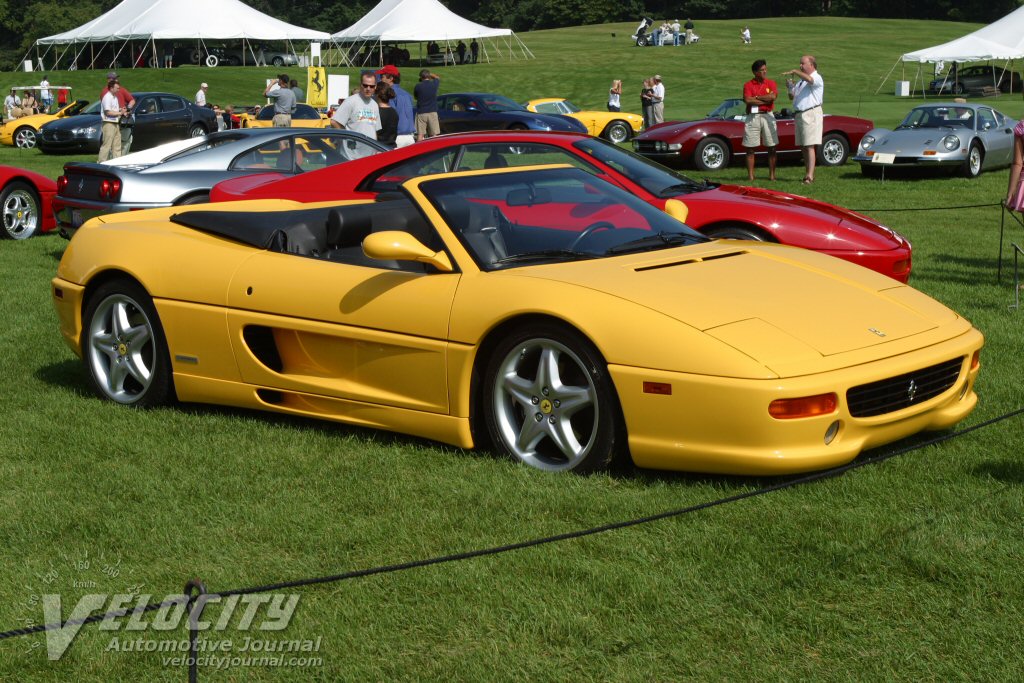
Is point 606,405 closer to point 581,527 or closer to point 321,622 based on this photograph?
point 581,527

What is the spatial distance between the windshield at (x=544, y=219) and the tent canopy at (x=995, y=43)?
33274 mm

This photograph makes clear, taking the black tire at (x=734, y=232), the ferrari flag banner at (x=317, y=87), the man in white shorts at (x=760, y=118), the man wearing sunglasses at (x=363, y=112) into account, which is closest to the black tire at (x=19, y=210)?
the man wearing sunglasses at (x=363, y=112)

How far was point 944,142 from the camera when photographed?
18.5m

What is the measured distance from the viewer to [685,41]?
7175cm

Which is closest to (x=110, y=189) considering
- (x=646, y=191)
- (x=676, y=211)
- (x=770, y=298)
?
(x=646, y=191)

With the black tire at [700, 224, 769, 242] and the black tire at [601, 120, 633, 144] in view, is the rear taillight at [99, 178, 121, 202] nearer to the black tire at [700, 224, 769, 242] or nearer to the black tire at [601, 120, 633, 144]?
the black tire at [700, 224, 769, 242]

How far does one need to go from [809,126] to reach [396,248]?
13.7 metres

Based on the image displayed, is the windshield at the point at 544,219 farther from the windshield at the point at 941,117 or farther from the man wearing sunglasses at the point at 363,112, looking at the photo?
the windshield at the point at 941,117

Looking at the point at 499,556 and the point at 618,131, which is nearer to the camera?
the point at 499,556

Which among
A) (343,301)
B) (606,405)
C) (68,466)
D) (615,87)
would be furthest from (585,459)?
(615,87)

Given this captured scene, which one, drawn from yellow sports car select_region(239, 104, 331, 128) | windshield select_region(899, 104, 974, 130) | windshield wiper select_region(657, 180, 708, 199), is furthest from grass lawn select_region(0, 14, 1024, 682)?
yellow sports car select_region(239, 104, 331, 128)

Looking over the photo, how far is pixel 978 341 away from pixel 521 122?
21333mm

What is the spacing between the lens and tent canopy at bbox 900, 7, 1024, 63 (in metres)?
35.9

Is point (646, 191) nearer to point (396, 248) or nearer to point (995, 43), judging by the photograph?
point (396, 248)
